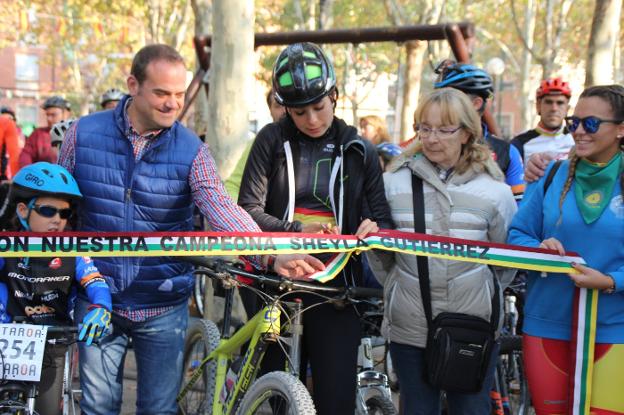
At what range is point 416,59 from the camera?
55.7 feet

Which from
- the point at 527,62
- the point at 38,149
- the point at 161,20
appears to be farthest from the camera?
the point at 527,62

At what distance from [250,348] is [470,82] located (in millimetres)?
2325

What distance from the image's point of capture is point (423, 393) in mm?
4090

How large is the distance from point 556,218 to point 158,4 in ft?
91.2

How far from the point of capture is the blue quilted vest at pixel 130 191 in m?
4.08

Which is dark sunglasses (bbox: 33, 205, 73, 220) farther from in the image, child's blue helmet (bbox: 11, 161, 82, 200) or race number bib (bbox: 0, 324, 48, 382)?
race number bib (bbox: 0, 324, 48, 382)

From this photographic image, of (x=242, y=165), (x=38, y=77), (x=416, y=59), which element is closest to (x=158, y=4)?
(x=416, y=59)

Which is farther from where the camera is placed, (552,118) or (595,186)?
(552,118)

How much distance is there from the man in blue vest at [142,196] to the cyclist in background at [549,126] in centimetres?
304

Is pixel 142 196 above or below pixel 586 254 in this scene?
above

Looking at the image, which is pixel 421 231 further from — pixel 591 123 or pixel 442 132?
pixel 591 123

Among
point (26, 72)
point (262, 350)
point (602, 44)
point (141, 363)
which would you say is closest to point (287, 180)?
point (262, 350)

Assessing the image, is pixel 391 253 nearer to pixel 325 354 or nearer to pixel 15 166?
pixel 325 354

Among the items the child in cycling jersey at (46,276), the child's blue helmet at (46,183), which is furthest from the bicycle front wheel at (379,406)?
the child's blue helmet at (46,183)
